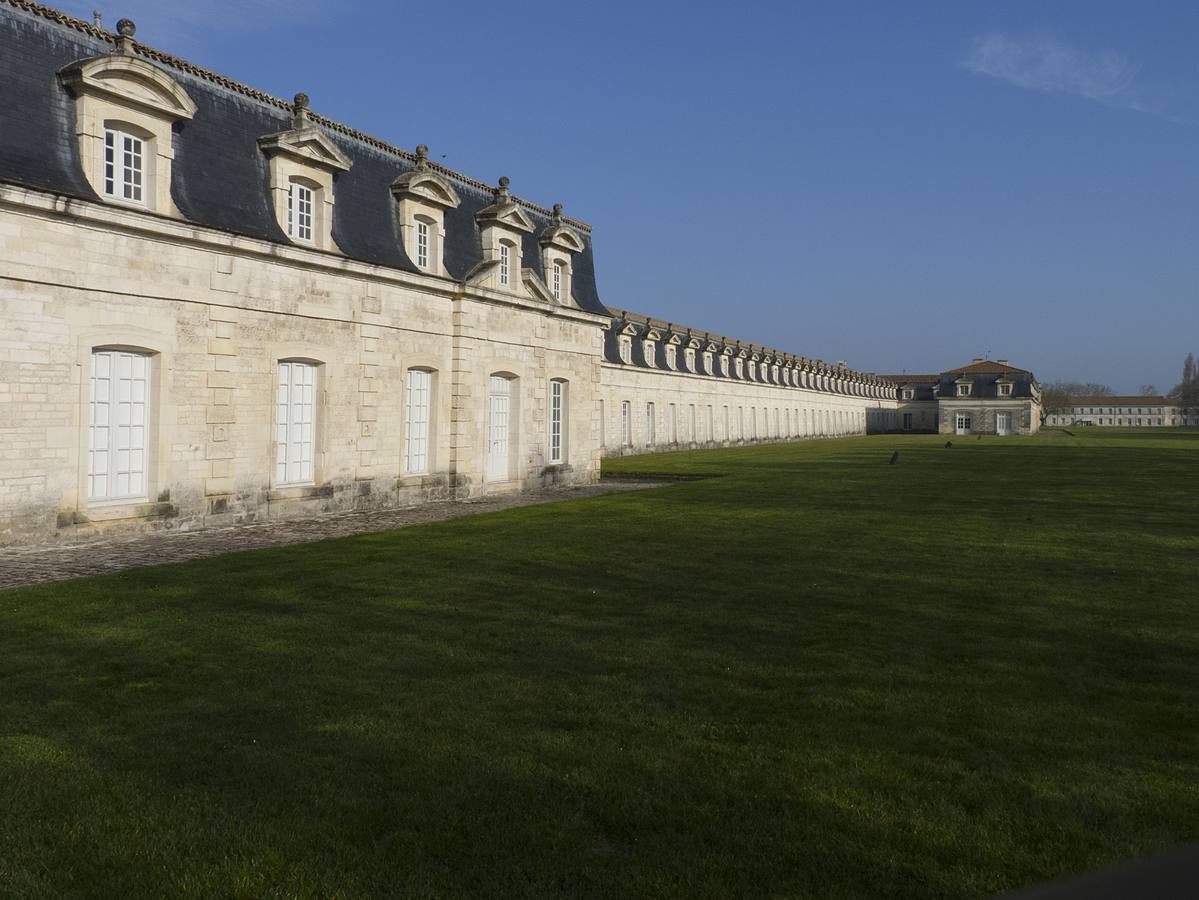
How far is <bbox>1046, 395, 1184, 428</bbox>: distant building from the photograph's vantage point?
16088cm

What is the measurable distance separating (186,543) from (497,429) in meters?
9.01

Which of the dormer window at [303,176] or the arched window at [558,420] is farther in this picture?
the arched window at [558,420]

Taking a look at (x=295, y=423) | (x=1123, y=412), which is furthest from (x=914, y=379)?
(x=295, y=423)

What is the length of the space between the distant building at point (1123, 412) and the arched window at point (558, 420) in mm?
155386

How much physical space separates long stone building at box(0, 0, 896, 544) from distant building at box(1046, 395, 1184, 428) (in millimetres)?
158427

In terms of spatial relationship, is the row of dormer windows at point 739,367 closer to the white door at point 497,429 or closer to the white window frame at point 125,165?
the white door at point 497,429

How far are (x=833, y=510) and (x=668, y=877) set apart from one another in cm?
1349

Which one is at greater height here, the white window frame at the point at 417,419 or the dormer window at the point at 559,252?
the dormer window at the point at 559,252

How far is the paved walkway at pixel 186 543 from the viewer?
10.1 m

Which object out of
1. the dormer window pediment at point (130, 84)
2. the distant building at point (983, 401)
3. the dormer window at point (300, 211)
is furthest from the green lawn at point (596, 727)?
the distant building at point (983, 401)

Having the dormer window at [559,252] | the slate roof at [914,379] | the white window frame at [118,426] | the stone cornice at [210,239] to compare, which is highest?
the slate roof at [914,379]

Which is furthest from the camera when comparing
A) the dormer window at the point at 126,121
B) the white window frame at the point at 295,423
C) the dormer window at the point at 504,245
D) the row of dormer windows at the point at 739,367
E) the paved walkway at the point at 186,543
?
the row of dormer windows at the point at 739,367

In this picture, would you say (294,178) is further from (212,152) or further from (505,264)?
(505,264)

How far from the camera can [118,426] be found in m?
12.5
